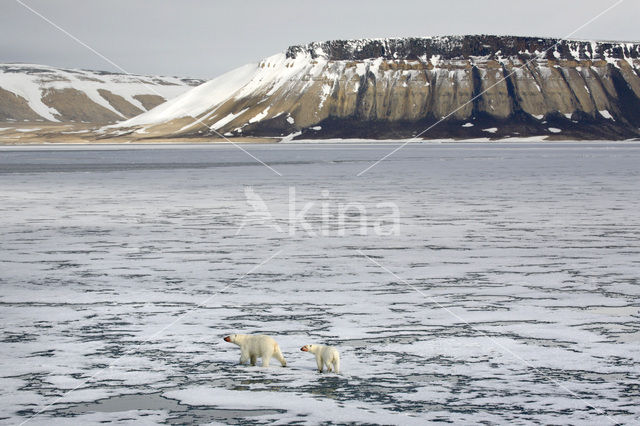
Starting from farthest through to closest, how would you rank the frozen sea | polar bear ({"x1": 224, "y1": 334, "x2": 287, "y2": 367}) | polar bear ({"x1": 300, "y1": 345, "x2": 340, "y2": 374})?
polar bear ({"x1": 224, "y1": 334, "x2": 287, "y2": 367})
polar bear ({"x1": 300, "y1": 345, "x2": 340, "y2": 374})
the frozen sea

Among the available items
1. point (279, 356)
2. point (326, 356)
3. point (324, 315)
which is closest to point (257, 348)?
point (279, 356)

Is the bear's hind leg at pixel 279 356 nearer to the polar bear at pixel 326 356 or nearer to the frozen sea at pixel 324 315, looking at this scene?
the frozen sea at pixel 324 315

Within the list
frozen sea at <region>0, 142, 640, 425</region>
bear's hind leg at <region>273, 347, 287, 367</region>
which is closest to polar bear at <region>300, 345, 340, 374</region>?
frozen sea at <region>0, 142, 640, 425</region>

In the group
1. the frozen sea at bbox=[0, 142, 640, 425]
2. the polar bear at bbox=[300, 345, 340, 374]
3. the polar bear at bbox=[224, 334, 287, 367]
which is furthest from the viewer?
the polar bear at bbox=[224, 334, 287, 367]

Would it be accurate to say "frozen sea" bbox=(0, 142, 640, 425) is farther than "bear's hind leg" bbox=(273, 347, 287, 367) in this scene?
No

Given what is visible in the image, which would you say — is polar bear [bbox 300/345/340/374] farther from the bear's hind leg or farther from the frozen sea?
the bear's hind leg

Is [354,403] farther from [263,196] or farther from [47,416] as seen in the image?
[263,196]

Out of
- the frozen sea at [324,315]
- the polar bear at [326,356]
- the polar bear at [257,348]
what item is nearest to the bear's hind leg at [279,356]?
the polar bear at [257,348]
